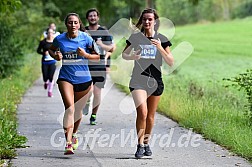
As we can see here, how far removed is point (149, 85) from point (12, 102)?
6.58 m

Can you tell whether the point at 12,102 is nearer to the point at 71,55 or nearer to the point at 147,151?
the point at 71,55

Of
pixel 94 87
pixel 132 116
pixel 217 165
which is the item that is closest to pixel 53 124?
pixel 94 87

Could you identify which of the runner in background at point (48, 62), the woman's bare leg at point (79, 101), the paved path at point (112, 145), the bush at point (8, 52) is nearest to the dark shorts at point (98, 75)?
the paved path at point (112, 145)

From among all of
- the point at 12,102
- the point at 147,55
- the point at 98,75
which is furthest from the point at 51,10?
the point at 147,55

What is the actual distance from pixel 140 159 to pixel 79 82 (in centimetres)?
139

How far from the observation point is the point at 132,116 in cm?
1343

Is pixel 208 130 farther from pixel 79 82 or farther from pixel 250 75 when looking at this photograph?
pixel 79 82

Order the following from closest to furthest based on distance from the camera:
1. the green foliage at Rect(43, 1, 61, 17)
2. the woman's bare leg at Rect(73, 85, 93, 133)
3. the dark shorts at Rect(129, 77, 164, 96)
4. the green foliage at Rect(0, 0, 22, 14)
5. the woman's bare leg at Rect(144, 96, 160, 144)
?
A: the dark shorts at Rect(129, 77, 164, 96) < the woman's bare leg at Rect(144, 96, 160, 144) < the woman's bare leg at Rect(73, 85, 93, 133) < the green foliage at Rect(0, 0, 22, 14) < the green foliage at Rect(43, 1, 61, 17)

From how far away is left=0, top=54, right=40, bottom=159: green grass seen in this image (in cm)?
918

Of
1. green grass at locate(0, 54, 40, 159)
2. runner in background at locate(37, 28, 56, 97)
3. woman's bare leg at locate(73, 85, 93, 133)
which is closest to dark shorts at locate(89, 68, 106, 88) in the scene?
green grass at locate(0, 54, 40, 159)

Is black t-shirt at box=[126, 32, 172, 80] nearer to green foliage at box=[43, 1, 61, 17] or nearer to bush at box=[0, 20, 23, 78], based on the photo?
bush at box=[0, 20, 23, 78]

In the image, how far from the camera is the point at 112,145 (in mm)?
9859

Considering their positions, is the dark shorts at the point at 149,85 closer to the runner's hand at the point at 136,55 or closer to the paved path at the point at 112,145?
the runner's hand at the point at 136,55

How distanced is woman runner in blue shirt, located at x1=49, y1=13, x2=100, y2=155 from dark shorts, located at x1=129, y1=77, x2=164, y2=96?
761 mm
